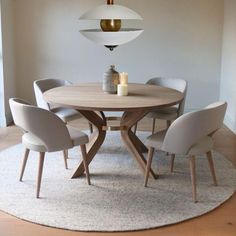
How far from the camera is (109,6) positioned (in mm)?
3131

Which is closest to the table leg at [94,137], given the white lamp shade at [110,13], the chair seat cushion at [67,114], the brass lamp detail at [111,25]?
the chair seat cushion at [67,114]

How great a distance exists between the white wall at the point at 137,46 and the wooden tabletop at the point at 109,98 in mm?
1669

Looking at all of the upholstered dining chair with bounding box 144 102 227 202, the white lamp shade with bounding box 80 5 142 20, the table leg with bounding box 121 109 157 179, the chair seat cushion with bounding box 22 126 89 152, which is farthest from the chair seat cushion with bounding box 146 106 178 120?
the white lamp shade with bounding box 80 5 142 20

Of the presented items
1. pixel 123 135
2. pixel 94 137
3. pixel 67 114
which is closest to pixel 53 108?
pixel 67 114

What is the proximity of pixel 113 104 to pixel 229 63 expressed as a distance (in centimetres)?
251

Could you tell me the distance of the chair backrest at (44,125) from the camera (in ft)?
10.4

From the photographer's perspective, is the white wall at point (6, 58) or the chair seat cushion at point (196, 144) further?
the white wall at point (6, 58)

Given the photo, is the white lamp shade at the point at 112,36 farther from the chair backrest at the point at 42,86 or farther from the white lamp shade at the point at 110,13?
the chair backrest at the point at 42,86

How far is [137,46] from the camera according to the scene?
18.9ft

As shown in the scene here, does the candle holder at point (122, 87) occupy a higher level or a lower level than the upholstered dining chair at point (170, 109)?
higher

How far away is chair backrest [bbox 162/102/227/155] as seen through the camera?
124 inches

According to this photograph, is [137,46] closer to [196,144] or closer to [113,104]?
[113,104]

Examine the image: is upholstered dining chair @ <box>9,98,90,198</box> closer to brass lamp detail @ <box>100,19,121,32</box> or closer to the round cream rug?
the round cream rug

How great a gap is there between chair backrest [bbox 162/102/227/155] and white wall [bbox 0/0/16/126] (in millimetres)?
2721
